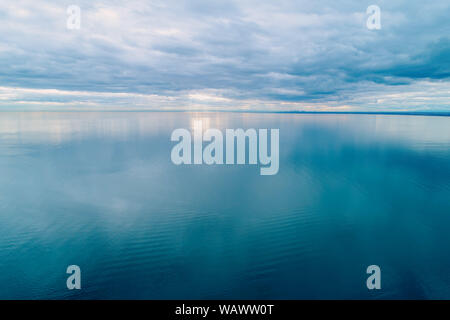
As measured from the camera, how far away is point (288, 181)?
Answer: 29.5 meters

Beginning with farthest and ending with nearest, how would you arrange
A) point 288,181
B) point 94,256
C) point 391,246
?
point 288,181 < point 391,246 < point 94,256

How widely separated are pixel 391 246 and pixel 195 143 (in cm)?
4504

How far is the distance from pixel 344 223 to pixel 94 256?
1750 cm

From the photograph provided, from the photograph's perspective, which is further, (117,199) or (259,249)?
(117,199)

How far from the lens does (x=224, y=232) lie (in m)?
18.0

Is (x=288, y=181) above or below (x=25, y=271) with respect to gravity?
above

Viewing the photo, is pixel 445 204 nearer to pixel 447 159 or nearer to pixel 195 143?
pixel 447 159

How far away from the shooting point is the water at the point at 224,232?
13.1 m

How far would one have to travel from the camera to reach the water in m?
13.1

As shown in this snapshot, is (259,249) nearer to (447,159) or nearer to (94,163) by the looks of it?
(94,163)

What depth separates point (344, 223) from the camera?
19.1 metres
